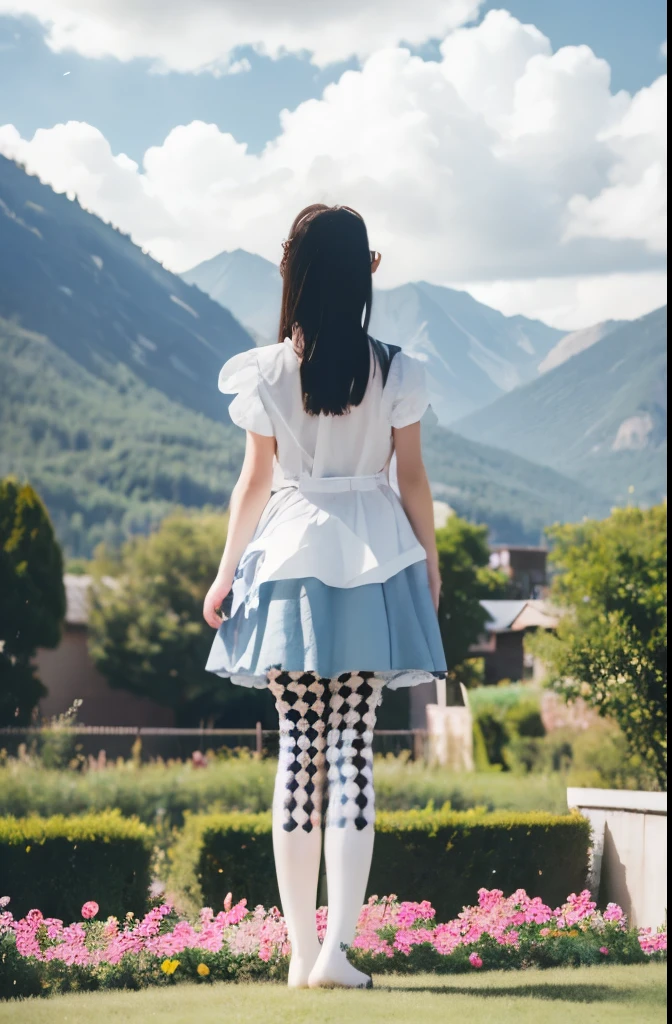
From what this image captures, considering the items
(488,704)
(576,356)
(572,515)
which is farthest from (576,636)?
(572,515)

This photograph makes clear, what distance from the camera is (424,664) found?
88.9 inches

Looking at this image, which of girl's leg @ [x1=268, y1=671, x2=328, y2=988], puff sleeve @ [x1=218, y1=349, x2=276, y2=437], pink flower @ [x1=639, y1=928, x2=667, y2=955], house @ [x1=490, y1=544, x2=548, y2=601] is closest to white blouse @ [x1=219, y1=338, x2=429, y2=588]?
puff sleeve @ [x1=218, y1=349, x2=276, y2=437]

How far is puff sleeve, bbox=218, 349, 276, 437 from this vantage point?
2.36 m

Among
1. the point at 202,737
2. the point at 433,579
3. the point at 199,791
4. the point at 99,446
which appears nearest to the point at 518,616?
the point at 202,737

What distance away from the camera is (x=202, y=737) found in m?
9.59

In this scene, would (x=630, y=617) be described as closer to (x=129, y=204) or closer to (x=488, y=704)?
(x=488, y=704)

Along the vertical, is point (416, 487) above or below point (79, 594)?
below

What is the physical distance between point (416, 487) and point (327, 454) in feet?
0.69

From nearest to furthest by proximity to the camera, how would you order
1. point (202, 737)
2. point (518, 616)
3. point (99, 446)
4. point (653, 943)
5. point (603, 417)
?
1. point (653, 943)
2. point (518, 616)
3. point (202, 737)
4. point (603, 417)
5. point (99, 446)

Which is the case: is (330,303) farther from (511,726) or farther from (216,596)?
(511,726)

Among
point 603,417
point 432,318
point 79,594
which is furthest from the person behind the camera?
point 603,417

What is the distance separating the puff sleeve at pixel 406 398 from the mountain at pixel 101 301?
516 centimetres

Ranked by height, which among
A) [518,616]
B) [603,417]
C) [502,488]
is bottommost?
[518,616]

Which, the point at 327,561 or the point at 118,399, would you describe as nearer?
the point at 327,561
